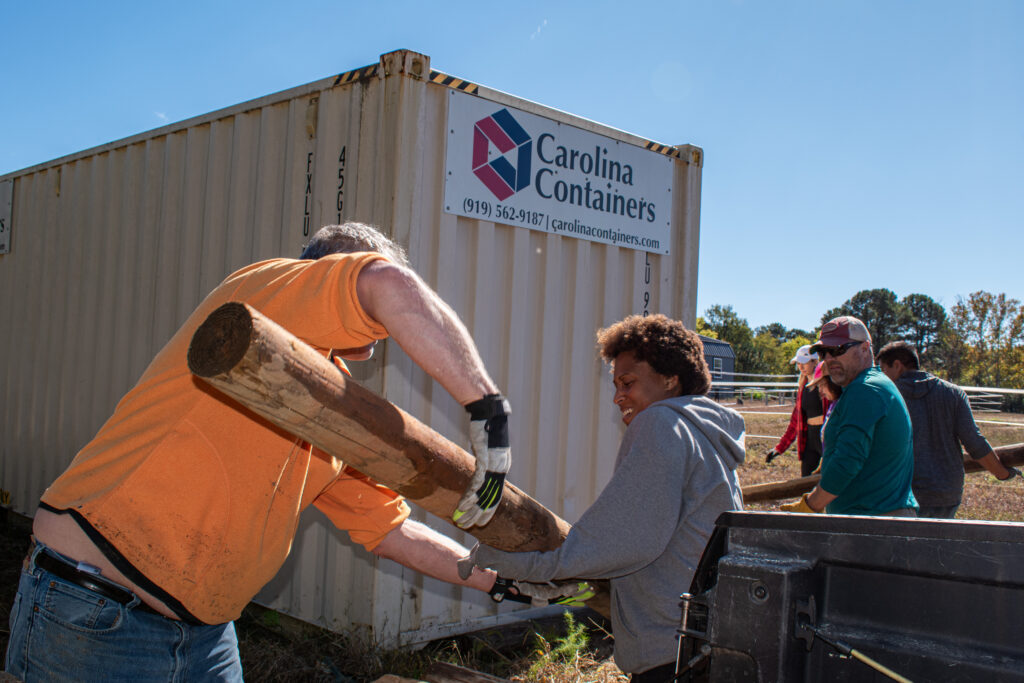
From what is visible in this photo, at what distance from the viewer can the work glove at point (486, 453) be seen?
1.65 metres

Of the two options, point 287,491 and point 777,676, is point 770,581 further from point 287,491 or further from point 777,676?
point 287,491

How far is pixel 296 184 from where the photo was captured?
4.32 metres

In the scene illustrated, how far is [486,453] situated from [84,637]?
1050mm

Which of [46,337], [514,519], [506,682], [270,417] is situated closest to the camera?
[270,417]

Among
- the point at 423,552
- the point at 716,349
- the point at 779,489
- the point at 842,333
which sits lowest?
the point at 779,489

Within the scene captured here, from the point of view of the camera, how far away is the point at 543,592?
2.12 metres

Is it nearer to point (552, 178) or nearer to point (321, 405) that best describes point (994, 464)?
point (552, 178)

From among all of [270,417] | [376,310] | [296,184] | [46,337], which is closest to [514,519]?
[376,310]

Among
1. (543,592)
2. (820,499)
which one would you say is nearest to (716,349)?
(820,499)

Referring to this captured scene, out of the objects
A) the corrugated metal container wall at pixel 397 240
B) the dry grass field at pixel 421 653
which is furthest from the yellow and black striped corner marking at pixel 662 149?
the dry grass field at pixel 421 653

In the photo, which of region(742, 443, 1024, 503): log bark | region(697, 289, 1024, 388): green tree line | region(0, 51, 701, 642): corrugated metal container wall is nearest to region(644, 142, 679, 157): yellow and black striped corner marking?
region(0, 51, 701, 642): corrugated metal container wall

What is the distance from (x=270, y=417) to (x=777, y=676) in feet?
3.00

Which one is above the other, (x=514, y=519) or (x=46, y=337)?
(x=46, y=337)

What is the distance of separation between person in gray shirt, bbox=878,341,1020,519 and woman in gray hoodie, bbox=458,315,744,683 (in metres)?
3.12
